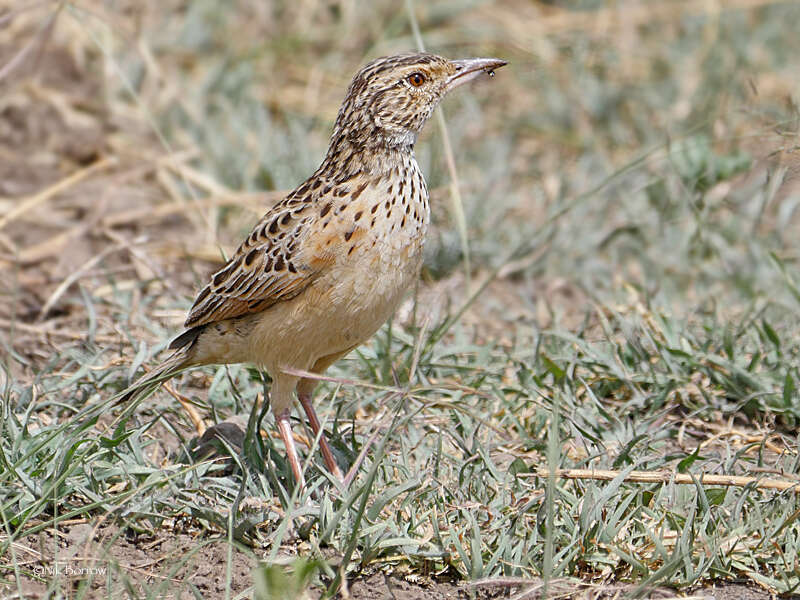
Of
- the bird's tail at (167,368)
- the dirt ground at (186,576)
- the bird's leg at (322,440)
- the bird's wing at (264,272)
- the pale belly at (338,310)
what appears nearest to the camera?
the dirt ground at (186,576)

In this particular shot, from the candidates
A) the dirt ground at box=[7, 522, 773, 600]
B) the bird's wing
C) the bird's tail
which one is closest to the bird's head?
the bird's wing

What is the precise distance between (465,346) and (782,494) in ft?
6.30

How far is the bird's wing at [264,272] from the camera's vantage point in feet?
14.8

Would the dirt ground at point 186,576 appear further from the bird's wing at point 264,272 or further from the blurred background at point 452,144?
the blurred background at point 452,144

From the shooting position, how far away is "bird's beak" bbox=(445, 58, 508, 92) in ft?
16.0

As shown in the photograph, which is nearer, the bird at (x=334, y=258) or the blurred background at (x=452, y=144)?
the bird at (x=334, y=258)

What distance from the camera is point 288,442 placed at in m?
4.66

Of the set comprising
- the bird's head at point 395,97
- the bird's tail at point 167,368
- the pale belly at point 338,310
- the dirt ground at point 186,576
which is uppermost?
the bird's head at point 395,97

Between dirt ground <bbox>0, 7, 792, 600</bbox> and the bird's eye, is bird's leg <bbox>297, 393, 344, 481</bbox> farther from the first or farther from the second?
the bird's eye

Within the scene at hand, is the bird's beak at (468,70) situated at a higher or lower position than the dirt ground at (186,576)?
higher

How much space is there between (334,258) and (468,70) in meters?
1.09

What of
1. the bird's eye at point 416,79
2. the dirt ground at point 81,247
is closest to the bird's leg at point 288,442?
the dirt ground at point 81,247

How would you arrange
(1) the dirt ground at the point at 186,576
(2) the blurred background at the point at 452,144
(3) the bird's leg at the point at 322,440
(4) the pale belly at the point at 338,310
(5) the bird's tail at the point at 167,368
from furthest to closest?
(2) the blurred background at the point at 452,144 < (5) the bird's tail at the point at 167,368 < (3) the bird's leg at the point at 322,440 < (4) the pale belly at the point at 338,310 < (1) the dirt ground at the point at 186,576

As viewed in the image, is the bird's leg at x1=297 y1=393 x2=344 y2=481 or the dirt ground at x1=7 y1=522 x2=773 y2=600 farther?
the bird's leg at x1=297 y1=393 x2=344 y2=481
